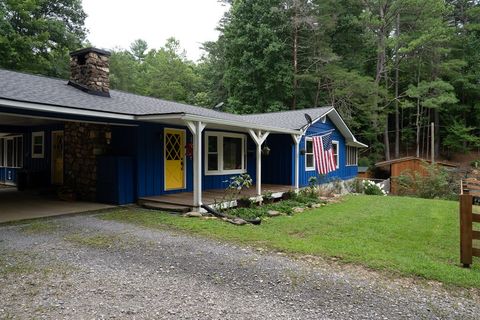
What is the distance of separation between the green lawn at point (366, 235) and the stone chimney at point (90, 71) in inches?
147

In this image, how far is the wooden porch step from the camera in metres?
7.50

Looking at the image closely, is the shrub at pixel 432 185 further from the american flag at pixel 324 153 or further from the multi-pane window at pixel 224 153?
the multi-pane window at pixel 224 153

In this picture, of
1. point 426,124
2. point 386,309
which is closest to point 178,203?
point 386,309

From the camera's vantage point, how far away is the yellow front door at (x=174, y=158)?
30.0 feet

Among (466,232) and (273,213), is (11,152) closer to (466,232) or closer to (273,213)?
(273,213)

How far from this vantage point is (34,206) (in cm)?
784

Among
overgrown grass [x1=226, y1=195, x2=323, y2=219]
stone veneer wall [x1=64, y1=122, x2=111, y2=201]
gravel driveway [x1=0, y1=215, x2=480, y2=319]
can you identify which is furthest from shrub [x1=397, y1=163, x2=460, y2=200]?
stone veneer wall [x1=64, y1=122, x2=111, y2=201]

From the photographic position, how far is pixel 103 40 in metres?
46.2

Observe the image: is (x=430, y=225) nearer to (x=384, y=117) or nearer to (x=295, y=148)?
(x=295, y=148)

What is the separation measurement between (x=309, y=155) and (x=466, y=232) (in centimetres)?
925

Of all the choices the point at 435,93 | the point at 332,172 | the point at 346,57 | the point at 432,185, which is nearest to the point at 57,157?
the point at 332,172

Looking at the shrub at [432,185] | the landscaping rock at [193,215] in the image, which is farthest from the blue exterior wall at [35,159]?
the shrub at [432,185]

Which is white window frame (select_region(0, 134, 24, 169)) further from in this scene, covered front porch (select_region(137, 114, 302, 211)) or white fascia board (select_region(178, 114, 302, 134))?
white fascia board (select_region(178, 114, 302, 134))

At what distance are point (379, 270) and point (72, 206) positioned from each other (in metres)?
6.88
